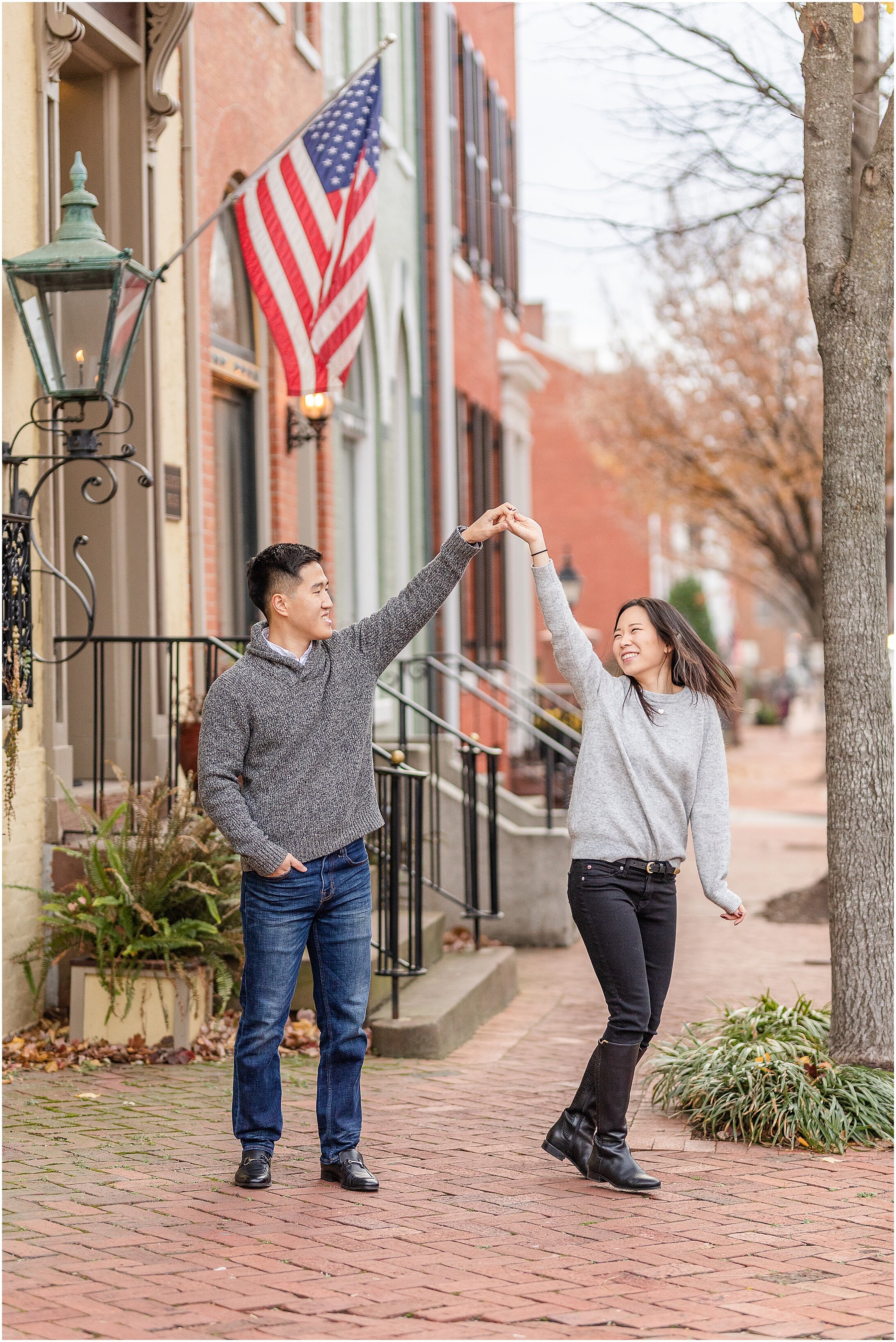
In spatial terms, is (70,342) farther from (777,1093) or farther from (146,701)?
(777,1093)

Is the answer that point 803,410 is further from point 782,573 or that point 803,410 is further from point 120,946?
point 120,946

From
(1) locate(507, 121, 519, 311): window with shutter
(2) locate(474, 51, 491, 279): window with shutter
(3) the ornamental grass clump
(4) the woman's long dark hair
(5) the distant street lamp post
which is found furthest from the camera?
(5) the distant street lamp post

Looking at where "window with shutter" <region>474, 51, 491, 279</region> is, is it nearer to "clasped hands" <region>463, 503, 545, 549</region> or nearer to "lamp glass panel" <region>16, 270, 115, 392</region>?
"lamp glass panel" <region>16, 270, 115, 392</region>

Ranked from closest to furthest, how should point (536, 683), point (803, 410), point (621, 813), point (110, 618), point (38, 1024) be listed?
point (621, 813) → point (38, 1024) → point (110, 618) → point (536, 683) → point (803, 410)

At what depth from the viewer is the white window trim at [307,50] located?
10.8 metres

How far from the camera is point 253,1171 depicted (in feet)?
15.3

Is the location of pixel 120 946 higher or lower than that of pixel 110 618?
lower

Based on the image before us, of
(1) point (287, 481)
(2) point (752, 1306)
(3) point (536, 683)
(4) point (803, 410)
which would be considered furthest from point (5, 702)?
(4) point (803, 410)

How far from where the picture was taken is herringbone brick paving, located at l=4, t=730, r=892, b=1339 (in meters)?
3.73

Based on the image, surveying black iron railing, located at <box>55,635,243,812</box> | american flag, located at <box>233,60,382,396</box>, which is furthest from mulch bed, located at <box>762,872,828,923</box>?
american flag, located at <box>233,60,382,396</box>

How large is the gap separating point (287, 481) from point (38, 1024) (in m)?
4.59

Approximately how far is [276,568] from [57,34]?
342 centimetres

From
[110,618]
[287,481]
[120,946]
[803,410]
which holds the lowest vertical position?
[120,946]

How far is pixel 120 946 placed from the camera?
257 inches
